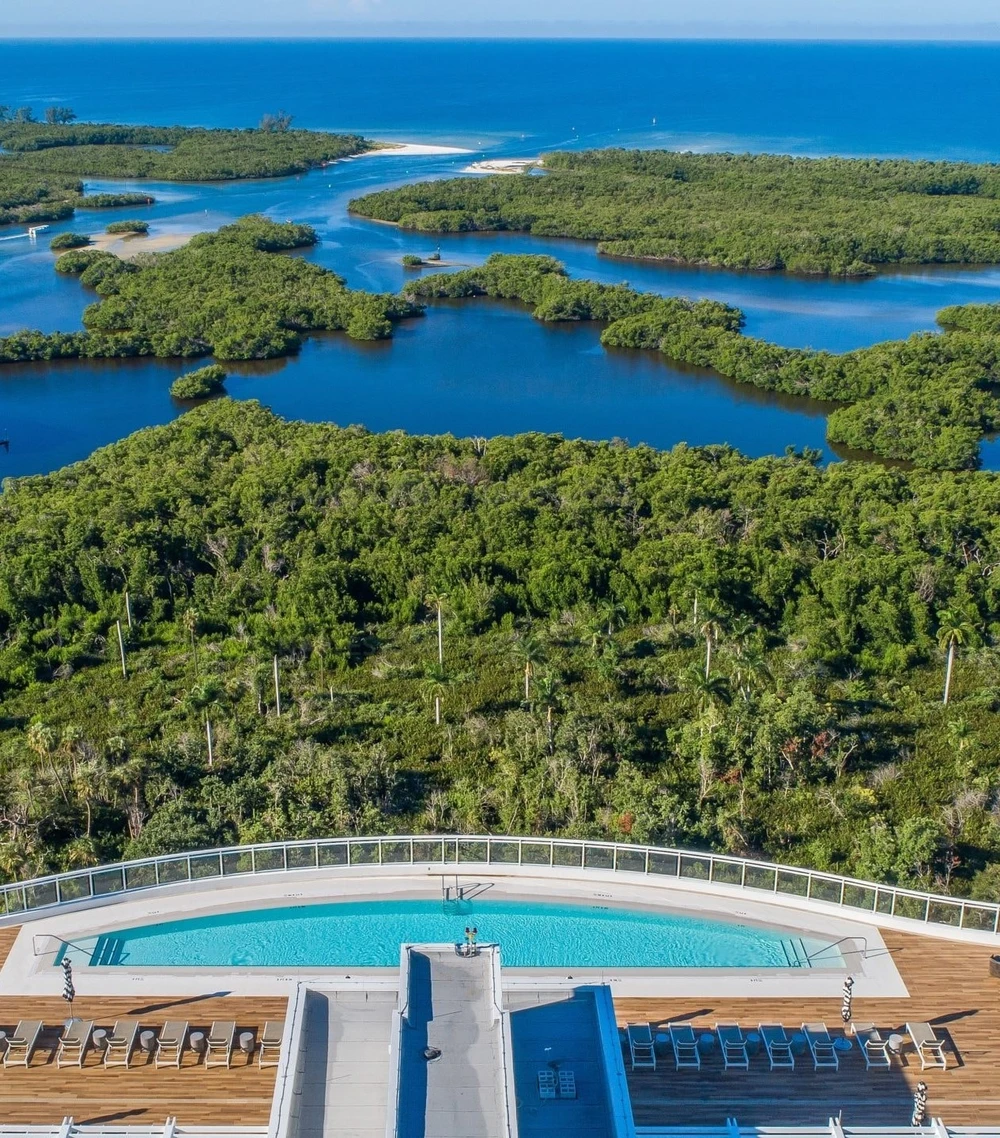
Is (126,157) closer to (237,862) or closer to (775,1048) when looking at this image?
(237,862)

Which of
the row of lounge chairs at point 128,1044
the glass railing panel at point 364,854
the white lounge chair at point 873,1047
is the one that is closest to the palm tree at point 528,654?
the glass railing panel at point 364,854

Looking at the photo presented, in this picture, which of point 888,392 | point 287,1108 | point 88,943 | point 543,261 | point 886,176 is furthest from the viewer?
point 886,176

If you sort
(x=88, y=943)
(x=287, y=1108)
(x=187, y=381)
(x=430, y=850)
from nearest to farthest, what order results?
(x=287, y=1108) < (x=88, y=943) < (x=430, y=850) < (x=187, y=381)

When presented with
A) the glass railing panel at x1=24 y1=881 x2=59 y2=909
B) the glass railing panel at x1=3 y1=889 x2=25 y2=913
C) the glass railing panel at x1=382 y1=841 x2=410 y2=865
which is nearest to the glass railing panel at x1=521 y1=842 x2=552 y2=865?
the glass railing panel at x1=382 y1=841 x2=410 y2=865

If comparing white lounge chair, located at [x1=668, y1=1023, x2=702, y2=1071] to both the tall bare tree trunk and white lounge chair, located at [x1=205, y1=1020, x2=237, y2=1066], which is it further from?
the tall bare tree trunk

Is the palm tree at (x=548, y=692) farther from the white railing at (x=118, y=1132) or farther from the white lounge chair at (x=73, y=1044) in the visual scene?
the white railing at (x=118, y=1132)

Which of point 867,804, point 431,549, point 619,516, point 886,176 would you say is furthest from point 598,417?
point 886,176

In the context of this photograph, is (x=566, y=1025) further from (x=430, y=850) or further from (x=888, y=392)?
(x=888, y=392)
